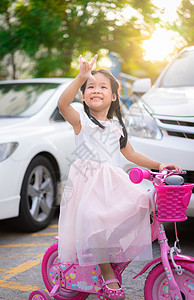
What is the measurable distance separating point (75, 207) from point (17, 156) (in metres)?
2.01

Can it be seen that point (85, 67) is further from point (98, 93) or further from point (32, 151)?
point (32, 151)

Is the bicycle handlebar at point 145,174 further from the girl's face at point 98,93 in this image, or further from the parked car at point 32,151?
the parked car at point 32,151

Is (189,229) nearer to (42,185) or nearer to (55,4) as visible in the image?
(42,185)

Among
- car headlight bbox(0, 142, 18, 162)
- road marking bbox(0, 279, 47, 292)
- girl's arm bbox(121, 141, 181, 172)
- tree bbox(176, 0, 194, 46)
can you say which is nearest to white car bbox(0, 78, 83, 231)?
car headlight bbox(0, 142, 18, 162)

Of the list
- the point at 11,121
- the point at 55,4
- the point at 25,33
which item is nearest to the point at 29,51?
the point at 25,33

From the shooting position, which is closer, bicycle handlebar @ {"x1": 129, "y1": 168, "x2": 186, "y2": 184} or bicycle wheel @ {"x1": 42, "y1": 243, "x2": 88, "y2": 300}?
bicycle handlebar @ {"x1": 129, "y1": 168, "x2": 186, "y2": 184}

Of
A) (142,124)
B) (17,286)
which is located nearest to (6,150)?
(142,124)

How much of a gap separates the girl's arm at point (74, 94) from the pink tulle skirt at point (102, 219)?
26 cm

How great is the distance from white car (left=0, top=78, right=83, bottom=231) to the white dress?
1.75 meters

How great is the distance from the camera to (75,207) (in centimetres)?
255

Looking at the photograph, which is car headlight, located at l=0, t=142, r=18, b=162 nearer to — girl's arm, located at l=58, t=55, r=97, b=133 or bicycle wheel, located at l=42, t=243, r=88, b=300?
bicycle wheel, located at l=42, t=243, r=88, b=300

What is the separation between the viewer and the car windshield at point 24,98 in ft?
17.2

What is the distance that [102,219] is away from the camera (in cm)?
244

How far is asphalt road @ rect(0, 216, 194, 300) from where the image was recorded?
3150 millimetres
